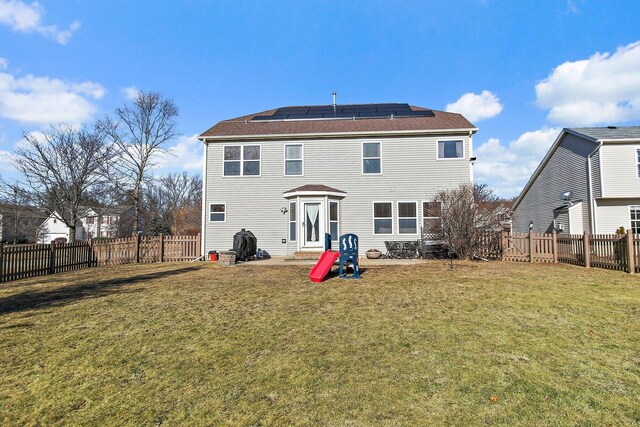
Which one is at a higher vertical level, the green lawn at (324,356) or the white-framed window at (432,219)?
the white-framed window at (432,219)

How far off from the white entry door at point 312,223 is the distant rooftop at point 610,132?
14.1 m

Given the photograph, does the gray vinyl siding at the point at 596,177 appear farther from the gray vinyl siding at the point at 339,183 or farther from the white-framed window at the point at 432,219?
the white-framed window at the point at 432,219

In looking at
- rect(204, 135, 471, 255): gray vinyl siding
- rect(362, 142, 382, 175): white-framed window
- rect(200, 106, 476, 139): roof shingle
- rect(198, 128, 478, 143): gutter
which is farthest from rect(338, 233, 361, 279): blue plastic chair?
rect(200, 106, 476, 139): roof shingle

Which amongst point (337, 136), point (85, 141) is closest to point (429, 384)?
point (337, 136)

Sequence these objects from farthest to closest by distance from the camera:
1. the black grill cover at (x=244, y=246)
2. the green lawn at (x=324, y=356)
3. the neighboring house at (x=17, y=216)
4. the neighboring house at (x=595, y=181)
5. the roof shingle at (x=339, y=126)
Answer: the neighboring house at (x=17, y=216), the roof shingle at (x=339, y=126), the neighboring house at (x=595, y=181), the black grill cover at (x=244, y=246), the green lawn at (x=324, y=356)

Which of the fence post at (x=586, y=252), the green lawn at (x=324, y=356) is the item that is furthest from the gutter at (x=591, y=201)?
the green lawn at (x=324, y=356)

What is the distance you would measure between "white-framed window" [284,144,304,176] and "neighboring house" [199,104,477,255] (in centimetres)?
5

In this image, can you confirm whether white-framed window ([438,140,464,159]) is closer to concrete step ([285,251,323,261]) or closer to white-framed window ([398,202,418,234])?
white-framed window ([398,202,418,234])

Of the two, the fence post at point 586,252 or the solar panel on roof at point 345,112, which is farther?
the solar panel on roof at point 345,112

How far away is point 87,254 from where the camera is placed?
13.8 m

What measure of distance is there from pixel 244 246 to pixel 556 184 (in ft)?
62.2

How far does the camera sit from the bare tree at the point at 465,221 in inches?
519

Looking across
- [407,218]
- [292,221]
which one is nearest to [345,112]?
[407,218]

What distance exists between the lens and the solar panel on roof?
707 inches
